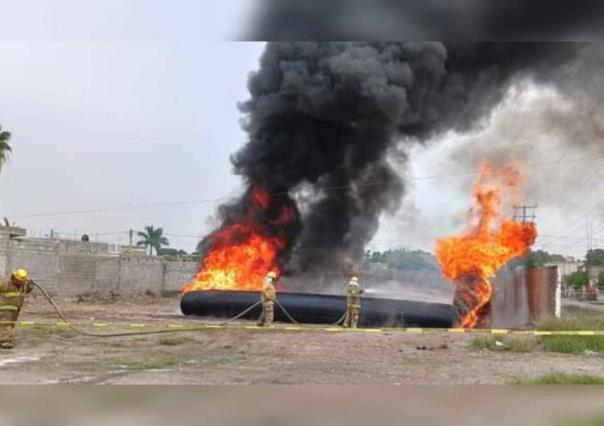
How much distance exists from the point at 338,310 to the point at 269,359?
6014 mm

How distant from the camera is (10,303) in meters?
9.56

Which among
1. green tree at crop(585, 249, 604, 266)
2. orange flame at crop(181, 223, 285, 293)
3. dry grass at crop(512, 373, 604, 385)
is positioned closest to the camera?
dry grass at crop(512, 373, 604, 385)

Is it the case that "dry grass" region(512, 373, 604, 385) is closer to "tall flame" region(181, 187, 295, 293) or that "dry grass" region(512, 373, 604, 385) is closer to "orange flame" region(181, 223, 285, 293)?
"tall flame" region(181, 187, 295, 293)

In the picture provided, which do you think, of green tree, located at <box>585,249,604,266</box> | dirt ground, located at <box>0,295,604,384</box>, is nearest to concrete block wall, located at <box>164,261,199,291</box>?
dirt ground, located at <box>0,295,604,384</box>

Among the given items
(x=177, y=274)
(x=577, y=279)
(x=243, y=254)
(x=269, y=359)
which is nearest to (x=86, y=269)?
(x=177, y=274)

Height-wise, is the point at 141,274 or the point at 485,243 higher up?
the point at 485,243

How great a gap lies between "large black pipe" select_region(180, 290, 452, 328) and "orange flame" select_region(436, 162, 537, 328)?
97 centimetres

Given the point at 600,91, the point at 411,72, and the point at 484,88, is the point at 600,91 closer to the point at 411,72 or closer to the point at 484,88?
the point at 484,88

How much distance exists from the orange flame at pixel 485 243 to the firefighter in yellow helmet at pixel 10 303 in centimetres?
948

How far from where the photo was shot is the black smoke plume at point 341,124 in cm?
1828

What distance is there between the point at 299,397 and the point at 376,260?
27.1 metres

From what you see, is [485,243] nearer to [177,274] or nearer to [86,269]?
[86,269]

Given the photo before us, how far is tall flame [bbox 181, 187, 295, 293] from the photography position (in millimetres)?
18984

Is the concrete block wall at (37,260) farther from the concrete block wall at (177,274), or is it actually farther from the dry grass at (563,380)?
the dry grass at (563,380)
